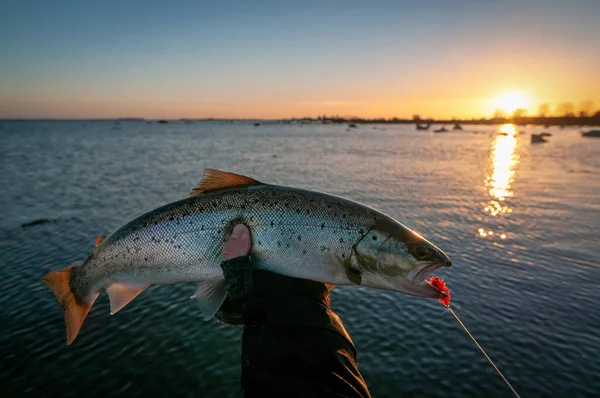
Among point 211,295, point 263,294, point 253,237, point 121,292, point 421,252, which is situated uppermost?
point 253,237

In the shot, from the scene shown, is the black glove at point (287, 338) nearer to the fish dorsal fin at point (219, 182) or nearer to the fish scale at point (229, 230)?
the fish scale at point (229, 230)

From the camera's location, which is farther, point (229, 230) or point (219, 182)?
Result: point (219, 182)

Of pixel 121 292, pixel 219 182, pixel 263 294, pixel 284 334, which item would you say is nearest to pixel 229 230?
pixel 219 182


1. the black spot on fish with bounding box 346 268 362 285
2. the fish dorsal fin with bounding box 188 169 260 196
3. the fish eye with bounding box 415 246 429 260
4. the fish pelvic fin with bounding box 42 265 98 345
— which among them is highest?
the fish dorsal fin with bounding box 188 169 260 196

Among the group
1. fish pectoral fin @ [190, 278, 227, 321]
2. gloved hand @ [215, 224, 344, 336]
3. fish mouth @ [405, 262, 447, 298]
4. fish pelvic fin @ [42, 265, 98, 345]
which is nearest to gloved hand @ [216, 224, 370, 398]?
gloved hand @ [215, 224, 344, 336]

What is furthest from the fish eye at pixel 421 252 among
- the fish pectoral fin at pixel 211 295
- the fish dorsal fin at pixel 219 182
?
the fish pectoral fin at pixel 211 295

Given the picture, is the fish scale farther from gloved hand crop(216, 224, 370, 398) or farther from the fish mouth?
the fish mouth

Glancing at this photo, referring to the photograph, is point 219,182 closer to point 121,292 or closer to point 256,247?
point 256,247
